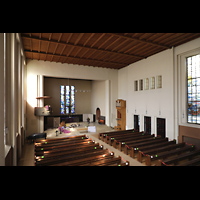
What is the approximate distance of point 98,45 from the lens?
877 cm

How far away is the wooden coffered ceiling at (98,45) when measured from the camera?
24.4 feet

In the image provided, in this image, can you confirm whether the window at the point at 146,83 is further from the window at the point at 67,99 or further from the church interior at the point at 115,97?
the window at the point at 67,99

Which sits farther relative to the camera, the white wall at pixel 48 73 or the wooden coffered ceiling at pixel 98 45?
the white wall at pixel 48 73

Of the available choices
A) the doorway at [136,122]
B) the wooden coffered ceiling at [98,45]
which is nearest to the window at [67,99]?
the wooden coffered ceiling at [98,45]

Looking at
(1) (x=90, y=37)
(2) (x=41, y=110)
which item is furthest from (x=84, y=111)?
(1) (x=90, y=37)

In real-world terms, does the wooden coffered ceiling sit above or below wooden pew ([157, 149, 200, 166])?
above

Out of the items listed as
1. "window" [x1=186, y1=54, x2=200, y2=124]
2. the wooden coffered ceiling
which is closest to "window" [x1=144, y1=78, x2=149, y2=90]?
the wooden coffered ceiling

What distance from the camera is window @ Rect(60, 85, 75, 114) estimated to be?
17.0 meters

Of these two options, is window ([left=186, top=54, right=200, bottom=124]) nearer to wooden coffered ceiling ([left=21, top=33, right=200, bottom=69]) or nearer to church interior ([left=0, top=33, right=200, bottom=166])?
church interior ([left=0, top=33, right=200, bottom=166])

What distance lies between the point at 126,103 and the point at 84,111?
7108 mm

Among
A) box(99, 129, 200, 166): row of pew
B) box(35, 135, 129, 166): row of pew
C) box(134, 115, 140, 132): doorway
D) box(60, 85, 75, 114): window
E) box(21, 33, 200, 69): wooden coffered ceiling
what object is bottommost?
box(99, 129, 200, 166): row of pew

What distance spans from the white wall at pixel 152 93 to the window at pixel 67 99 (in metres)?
6.93

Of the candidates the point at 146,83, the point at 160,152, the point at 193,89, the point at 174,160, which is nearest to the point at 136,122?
the point at 146,83

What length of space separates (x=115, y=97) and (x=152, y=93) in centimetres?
466
